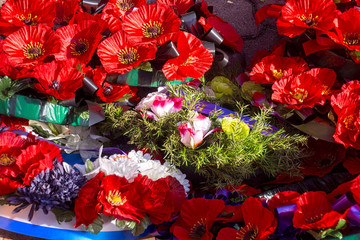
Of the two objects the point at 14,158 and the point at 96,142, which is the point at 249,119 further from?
the point at 14,158

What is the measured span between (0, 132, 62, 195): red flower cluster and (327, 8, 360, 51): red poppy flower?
818 millimetres

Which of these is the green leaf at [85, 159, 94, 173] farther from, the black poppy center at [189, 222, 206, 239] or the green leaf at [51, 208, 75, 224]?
the black poppy center at [189, 222, 206, 239]

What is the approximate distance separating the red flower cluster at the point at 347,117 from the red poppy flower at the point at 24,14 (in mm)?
833

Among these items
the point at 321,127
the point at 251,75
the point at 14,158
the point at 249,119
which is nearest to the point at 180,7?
the point at 251,75

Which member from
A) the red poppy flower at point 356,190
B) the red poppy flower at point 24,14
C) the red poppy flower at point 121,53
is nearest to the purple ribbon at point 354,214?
the red poppy flower at point 356,190

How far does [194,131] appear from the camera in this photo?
1.04 m

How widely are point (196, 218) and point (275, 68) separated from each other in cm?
51

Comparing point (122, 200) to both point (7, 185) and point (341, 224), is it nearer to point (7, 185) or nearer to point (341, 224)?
point (7, 185)

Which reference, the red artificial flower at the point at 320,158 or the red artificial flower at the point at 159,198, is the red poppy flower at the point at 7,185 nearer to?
the red artificial flower at the point at 159,198

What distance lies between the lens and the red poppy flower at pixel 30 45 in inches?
45.5

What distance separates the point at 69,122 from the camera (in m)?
1.20

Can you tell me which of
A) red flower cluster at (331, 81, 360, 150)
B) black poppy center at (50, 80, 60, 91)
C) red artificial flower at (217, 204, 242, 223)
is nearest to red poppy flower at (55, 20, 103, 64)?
black poppy center at (50, 80, 60, 91)

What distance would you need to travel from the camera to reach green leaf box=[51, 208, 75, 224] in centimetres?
98

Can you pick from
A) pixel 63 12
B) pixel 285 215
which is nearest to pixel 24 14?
pixel 63 12
